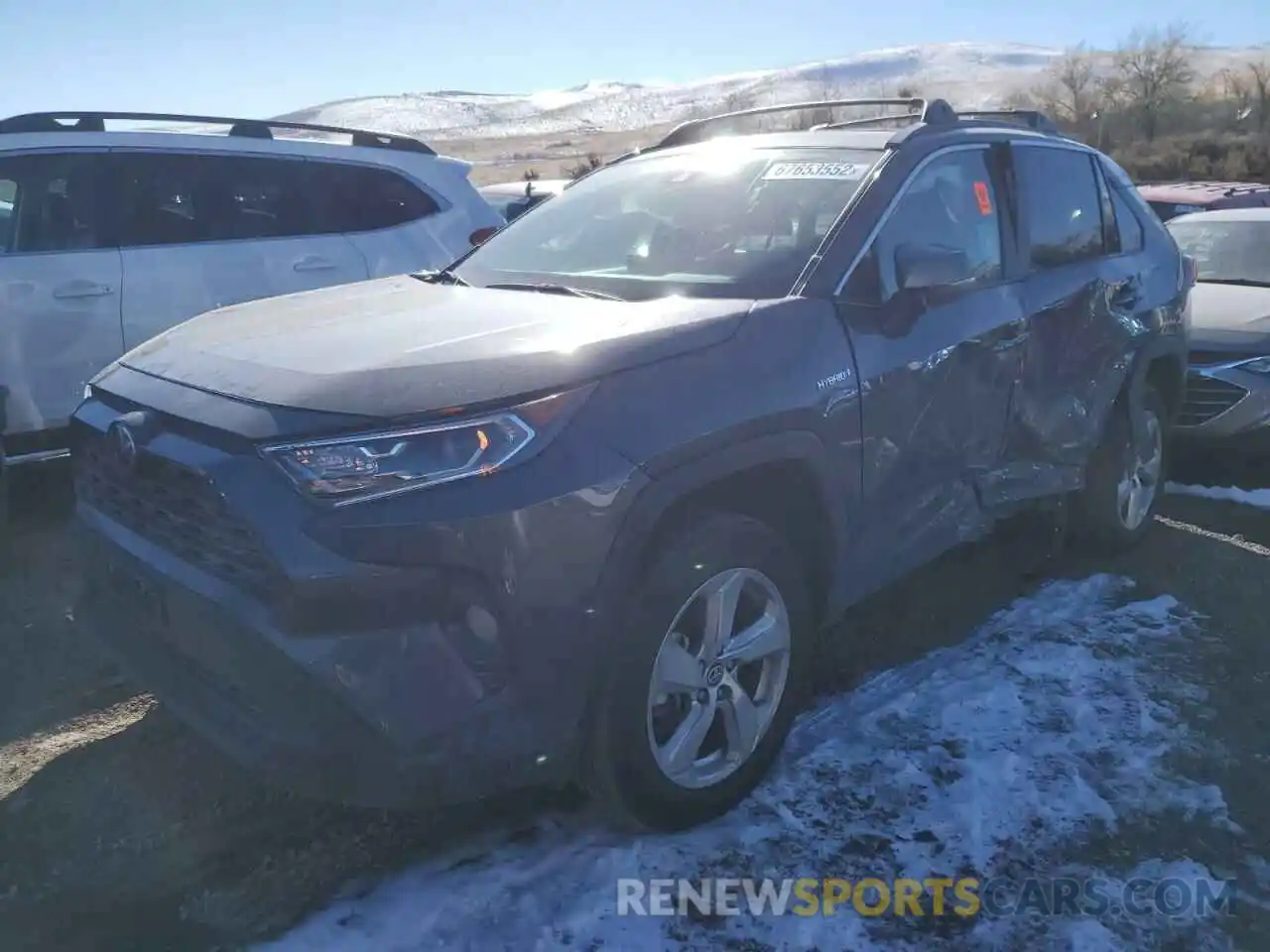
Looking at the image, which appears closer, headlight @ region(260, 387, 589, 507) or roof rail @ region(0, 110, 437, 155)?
headlight @ region(260, 387, 589, 507)

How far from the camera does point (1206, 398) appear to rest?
642 cm

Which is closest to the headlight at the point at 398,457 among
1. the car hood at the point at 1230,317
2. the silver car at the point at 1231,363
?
the silver car at the point at 1231,363

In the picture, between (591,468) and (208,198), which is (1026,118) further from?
(208,198)

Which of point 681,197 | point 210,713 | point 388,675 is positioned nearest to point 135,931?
point 210,713

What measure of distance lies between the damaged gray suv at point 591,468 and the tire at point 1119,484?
2.85 ft

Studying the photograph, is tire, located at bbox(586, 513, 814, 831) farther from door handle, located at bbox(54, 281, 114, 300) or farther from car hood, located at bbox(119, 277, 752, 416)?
door handle, located at bbox(54, 281, 114, 300)

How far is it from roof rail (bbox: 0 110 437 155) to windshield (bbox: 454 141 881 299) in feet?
8.65

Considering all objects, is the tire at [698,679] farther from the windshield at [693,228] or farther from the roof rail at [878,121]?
the roof rail at [878,121]

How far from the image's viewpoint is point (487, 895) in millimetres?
2676

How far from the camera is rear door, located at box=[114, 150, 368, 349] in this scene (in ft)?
18.5

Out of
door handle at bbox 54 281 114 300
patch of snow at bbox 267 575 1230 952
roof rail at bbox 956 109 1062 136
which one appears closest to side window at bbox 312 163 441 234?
door handle at bbox 54 281 114 300

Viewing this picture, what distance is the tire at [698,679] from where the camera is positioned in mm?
2639

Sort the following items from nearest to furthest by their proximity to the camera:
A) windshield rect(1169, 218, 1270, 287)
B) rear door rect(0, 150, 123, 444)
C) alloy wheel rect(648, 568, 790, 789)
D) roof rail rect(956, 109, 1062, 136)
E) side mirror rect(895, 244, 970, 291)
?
1. alloy wheel rect(648, 568, 790, 789)
2. side mirror rect(895, 244, 970, 291)
3. roof rail rect(956, 109, 1062, 136)
4. rear door rect(0, 150, 123, 444)
5. windshield rect(1169, 218, 1270, 287)

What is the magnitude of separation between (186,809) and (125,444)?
3.48 ft
